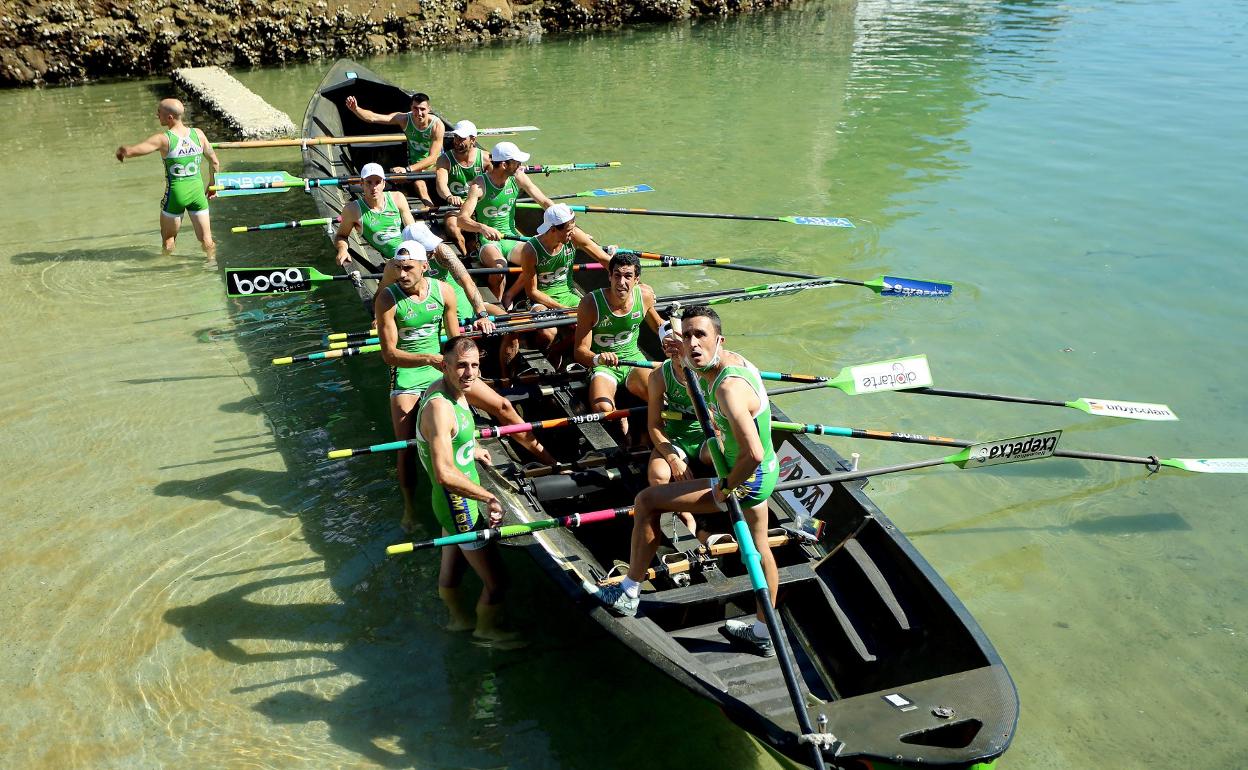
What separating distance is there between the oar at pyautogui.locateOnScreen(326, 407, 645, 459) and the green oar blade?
60.7 inches

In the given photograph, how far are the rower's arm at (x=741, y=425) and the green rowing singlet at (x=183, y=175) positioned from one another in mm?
8693

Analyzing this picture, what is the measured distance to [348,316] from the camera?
418 inches

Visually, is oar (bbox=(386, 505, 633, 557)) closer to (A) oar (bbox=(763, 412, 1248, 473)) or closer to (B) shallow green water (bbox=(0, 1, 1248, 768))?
(B) shallow green water (bbox=(0, 1, 1248, 768))

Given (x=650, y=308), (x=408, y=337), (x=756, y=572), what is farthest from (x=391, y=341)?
(x=756, y=572)

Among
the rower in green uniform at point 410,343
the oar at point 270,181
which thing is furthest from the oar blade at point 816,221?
the rower in green uniform at point 410,343

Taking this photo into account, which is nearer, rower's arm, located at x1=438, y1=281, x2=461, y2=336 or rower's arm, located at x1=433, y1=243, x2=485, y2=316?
rower's arm, located at x1=438, y1=281, x2=461, y2=336

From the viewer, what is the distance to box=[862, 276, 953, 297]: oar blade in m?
9.48

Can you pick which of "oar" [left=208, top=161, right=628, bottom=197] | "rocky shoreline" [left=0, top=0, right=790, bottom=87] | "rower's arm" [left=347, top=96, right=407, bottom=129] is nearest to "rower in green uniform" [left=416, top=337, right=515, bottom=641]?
"oar" [left=208, top=161, right=628, bottom=197]

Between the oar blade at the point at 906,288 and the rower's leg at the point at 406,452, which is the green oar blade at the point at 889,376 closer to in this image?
the oar blade at the point at 906,288

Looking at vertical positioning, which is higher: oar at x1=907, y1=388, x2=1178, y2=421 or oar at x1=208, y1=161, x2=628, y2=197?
oar at x1=208, y1=161, x2=628, y2=197

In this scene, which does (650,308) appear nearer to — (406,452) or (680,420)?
(680,420)

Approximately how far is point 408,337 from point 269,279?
226 cm

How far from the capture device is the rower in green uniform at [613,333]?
7312mm

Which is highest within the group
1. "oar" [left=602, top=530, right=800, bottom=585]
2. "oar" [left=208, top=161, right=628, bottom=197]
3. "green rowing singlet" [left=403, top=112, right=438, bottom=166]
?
"green rowing singlet" [left=403, top=112, right=438, bottom=166]
